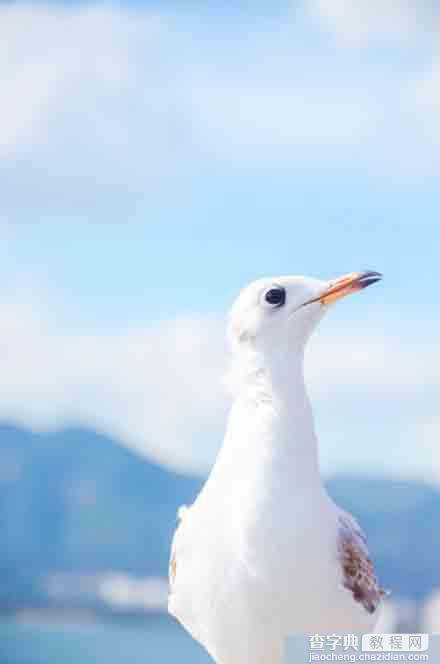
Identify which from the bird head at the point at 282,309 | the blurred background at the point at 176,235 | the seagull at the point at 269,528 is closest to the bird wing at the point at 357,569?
the seagull at the point at 269,528

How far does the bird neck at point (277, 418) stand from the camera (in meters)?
1.67

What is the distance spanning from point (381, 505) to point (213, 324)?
57cm

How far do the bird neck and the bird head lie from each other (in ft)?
0.08

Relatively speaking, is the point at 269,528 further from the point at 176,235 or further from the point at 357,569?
the point at 176,235

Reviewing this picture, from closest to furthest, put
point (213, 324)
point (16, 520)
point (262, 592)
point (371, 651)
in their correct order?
1. point (262, 592)
2. point (371, 651)
3. point (213, 324)
4. point (16, 520)

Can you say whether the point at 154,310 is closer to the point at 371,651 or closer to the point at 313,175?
the point at 313,175

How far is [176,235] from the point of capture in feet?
9.11

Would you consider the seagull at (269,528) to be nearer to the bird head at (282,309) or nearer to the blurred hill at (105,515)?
the bird head at (282,309)

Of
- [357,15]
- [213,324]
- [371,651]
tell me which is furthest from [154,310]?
[371,651]

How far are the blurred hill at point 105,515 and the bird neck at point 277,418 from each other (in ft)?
3.44

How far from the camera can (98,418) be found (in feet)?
9.11

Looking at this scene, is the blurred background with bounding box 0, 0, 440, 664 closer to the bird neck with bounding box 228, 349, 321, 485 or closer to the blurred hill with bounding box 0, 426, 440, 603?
the blurred hill with bounding box 0, 426, 440, 603

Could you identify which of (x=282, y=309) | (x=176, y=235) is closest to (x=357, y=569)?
(x=282, y=309)

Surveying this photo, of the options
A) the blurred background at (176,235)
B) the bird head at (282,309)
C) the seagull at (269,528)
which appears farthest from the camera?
the blurred background at (176,235)
